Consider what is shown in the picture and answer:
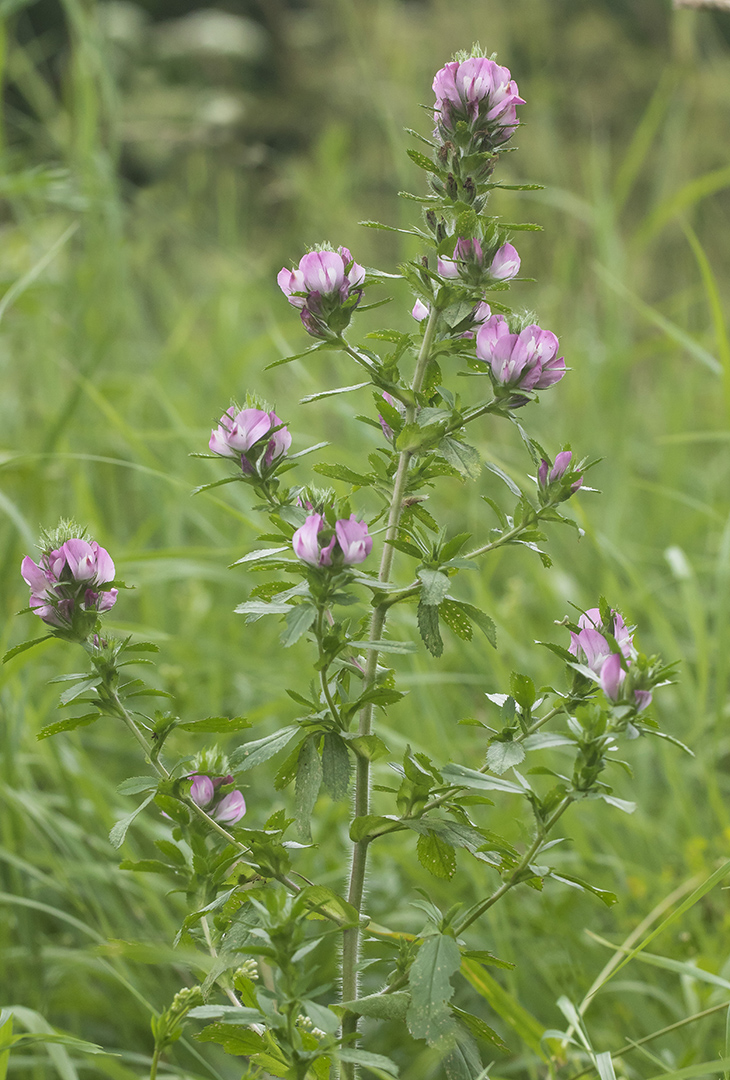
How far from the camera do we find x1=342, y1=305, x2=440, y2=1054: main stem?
0.80 metres

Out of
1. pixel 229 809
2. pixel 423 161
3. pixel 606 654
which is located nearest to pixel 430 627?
pixel 606 654

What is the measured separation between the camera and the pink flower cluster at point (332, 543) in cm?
70

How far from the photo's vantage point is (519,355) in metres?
0.77

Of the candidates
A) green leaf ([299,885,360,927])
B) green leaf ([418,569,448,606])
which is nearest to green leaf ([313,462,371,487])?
green leaf ([418,569,448,606])

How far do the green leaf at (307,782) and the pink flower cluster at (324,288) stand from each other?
0.33 m

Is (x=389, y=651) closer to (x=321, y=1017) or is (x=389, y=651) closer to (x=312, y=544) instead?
(x=312, y=544)

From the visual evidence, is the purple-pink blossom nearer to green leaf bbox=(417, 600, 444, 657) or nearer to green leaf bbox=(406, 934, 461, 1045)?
green leaf bbox=(417, 600, 444, 657)

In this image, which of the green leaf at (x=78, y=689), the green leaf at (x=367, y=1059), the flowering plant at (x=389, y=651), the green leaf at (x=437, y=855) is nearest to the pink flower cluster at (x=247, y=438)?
the flowering plant at (x=389, y=651)

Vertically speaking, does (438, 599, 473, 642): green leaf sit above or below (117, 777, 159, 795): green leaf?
above

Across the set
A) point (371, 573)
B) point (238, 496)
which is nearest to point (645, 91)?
point (238, 496)

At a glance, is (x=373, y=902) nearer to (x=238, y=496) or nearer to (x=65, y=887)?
(x=65, y=887)

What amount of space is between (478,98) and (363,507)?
13.0 inches

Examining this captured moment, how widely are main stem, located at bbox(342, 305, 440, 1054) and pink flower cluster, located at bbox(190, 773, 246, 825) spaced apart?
0.10 m

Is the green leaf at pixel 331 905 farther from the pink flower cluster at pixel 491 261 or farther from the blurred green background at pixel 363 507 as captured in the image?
the pink flower cluster at pixel 491 261
